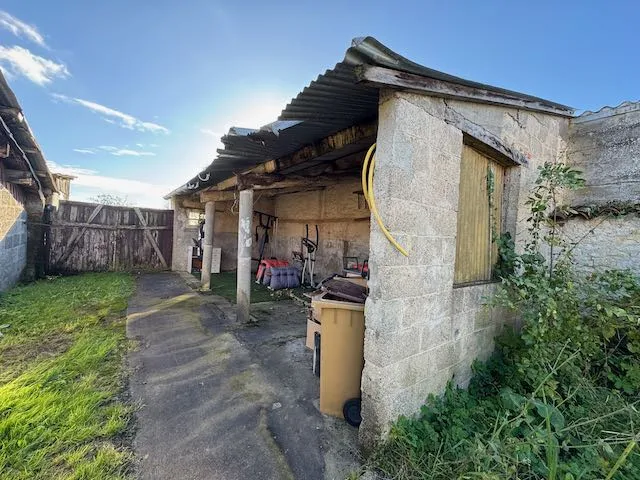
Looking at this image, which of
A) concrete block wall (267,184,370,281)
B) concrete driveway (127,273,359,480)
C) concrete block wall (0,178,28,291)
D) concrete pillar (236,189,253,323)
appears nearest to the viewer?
concrete driveway (127,273,359,480)

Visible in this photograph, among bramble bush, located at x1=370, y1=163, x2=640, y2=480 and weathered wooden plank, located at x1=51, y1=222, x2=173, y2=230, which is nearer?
bramble bush, located at x1=370, y1=163, x2=640, y2=480

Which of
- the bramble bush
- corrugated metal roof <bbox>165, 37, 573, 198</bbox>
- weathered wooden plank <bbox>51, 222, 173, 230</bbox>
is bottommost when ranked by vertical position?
the bramble bush

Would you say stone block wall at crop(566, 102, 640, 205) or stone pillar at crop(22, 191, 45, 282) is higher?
stone block wall at crop(566, 102, 640, 205)

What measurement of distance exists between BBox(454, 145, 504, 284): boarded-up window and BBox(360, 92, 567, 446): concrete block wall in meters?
0.26

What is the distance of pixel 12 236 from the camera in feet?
18.8

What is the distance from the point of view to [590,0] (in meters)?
3.87

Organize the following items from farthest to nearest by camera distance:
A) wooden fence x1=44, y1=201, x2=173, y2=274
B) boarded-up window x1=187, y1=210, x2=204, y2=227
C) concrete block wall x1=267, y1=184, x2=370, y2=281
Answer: boarded-up window x1=187, y1=210, x2=204, y2=227, wooden fence x1=44, y1=201, x2=173, y2=274, concrete block wall x1=267, y1=184, x2=370, y2=281

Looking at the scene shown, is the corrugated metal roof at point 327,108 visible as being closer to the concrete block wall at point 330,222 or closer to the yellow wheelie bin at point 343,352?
the yellow wheelie bin at point 343,352

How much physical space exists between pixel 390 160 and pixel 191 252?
8.91 metres

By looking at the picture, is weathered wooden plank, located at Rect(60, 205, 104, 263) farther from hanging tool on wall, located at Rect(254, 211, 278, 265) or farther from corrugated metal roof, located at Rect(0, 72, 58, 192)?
hanging tool on wall, located at Rect(254, 211, 278, 265)

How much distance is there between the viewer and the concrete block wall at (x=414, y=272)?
1793 millimetres

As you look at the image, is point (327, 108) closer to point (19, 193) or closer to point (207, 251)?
point (207, 251)

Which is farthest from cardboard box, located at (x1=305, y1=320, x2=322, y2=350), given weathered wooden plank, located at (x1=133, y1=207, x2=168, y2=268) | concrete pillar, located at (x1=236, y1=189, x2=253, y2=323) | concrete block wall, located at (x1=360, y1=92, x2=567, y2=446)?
weathered wooden plank, located at (x1=133, y1=207, x2=168, y2=268)

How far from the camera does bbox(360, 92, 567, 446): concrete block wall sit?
1793 millimetres
